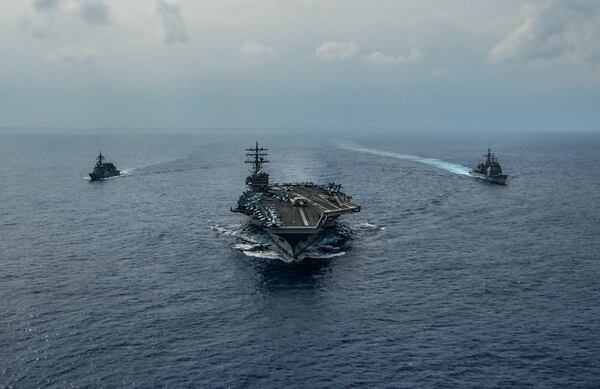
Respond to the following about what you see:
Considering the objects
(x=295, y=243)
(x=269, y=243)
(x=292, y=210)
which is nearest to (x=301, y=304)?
(x=295, y=243)

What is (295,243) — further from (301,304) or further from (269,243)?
(301,304)

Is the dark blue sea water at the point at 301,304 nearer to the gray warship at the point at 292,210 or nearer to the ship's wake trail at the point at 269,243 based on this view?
the ship's wake trail at the point at 269,243

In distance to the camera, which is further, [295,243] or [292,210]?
[292,210]

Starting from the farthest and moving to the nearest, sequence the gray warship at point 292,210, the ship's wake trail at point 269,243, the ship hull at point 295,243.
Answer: the ship's wake trail at point 269,243, the gray warship at point 292,210, the ship hull at point 295,243

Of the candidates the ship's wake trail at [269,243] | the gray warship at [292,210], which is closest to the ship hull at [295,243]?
the gray warship at [292,210]

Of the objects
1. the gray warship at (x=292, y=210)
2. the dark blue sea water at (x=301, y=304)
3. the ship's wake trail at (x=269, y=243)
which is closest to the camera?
the dark blue sea water at (x=301, y=304)

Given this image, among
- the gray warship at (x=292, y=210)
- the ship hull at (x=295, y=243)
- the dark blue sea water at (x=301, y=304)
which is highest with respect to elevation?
the gray warship at (x=292, y=210)

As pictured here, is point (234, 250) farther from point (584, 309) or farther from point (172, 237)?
point (584, 309)

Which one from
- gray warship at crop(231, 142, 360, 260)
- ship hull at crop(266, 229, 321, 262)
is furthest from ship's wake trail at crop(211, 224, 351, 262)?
gray warship at crop(231, 142, 360, 260)

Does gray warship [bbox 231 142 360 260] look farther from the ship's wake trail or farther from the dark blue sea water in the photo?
the dark blue sea water
